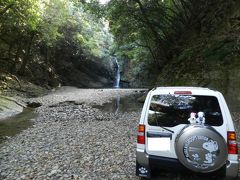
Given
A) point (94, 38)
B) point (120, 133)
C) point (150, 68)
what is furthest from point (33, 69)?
point (120, 133)

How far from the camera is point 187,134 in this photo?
4.03 metres

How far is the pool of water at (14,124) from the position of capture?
996 centimetres

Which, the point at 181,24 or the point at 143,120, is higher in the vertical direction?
the point at 181,24

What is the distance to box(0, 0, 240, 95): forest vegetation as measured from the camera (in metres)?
13.8

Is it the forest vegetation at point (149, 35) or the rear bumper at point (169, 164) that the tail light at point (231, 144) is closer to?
the rear bumper at point (169, 164)

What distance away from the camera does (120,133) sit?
9242 millimetres

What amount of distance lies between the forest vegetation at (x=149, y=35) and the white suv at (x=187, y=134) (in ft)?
27.5

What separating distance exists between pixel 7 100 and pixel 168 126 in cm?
1327

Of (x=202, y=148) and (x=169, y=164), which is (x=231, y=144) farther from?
(x=169, y=164)

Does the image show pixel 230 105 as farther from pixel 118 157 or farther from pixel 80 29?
pixel 80 29

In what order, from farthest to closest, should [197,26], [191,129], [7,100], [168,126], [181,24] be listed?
[181,24] → [197,26] → [7,100] → [168,126] → [191,129]

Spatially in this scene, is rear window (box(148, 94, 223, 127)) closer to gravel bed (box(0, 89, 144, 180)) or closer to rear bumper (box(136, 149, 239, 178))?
rear bumper (box(136, 149, 239, 178))

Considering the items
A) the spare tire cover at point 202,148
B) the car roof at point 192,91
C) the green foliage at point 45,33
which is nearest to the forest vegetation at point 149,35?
the green foliage at point 45,33

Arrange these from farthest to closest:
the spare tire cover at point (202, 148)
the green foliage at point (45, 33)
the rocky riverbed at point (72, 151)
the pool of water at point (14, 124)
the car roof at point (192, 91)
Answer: the green foliage at point (45, 33) < the pool of water at point (14, 124) < the rocky riverbed at point (72, 151) < the car roof at point (192, 91) < the spare tire cover at point (202, 148)
